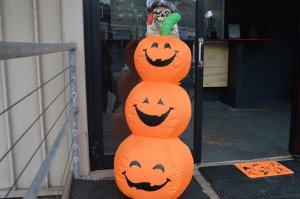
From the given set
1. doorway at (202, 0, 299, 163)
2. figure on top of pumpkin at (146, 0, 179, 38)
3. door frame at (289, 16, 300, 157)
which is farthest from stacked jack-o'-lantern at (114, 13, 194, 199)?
doorway at (202, 0, 299, 163)

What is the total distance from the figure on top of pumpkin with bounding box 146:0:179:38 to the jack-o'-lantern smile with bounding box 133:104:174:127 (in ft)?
1.90

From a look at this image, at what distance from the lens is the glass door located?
2.72 meters

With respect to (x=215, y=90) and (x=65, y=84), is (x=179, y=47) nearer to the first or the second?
(x=65, y=84)

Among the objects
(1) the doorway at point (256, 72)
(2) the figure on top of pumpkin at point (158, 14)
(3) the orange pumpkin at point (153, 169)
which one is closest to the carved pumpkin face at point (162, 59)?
(2) the figure on top of pumpkin at point (158, 14)

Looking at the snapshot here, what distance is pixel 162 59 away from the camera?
221cm

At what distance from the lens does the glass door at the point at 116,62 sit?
8.91ft

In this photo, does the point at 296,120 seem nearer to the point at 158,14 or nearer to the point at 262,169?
the point at 262,169

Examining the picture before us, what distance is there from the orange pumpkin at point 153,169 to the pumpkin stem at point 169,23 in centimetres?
75

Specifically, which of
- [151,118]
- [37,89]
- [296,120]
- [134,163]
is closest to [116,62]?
[151,118]

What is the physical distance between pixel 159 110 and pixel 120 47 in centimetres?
85

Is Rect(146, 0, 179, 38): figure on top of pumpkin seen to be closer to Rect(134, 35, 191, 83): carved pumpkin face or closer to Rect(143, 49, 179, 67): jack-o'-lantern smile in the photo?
Rect(134, 35, 191, 83): carved pumpkin face

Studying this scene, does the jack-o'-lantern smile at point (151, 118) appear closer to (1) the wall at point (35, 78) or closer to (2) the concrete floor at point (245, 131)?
(1) the wall at point (35, 78)

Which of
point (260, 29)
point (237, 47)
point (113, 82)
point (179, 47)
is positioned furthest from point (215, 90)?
point (179, 47)

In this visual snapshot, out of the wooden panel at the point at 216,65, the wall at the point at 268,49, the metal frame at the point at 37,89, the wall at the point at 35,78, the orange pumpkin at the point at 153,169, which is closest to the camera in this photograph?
the metal frame at the point at 37,89
